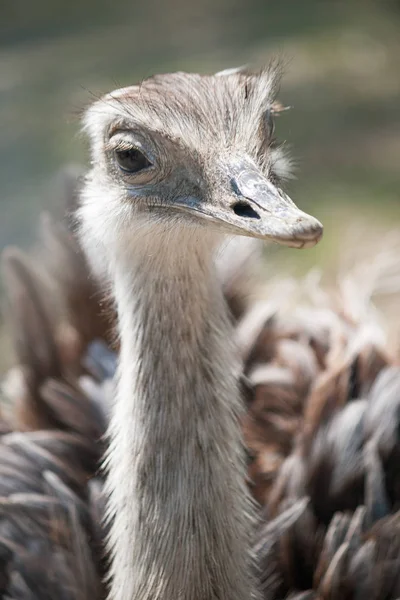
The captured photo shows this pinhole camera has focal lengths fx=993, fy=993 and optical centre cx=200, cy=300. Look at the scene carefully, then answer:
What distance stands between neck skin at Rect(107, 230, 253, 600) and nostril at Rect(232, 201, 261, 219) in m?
0.10

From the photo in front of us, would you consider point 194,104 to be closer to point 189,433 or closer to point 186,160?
point 186,160

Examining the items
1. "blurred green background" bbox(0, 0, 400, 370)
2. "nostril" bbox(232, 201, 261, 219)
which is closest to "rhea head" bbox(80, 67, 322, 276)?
"nostril" bbox(232, 201, 261, 219)

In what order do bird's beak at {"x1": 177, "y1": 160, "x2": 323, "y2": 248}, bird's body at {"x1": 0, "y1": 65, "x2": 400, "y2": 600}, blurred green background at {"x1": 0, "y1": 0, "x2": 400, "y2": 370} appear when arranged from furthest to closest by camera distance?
1. blurred green background at {"x1": 0, "y1": 0, "x2": 400, "y2": 370}
2. bird's body at {"x1": 0, "y1": 65, "x2": 400, "y2": 600}
3. bird's beak at {"x1": 177, "y1": 160, "x2": 323, "y2": 248}

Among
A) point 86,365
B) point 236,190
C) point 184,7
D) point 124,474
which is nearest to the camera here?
point 236,190

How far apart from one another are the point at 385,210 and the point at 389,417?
1091 mm

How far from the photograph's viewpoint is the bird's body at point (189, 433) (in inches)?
37.1

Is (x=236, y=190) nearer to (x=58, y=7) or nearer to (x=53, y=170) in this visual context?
(x=53, y=170)

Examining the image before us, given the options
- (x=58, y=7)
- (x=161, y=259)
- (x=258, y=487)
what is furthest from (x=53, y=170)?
(x=161, y=259)

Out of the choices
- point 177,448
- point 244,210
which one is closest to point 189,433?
point 177,448

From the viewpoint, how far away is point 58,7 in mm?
2955

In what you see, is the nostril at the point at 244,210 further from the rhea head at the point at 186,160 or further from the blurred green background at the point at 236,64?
the blurred green background at the point at 236,64

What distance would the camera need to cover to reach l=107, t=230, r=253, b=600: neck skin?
952mm

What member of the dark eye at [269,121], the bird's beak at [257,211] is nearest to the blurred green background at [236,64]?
the dark eye at [269,121]

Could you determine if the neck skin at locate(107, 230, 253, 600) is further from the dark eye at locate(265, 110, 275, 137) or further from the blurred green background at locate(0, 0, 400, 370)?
the blurred green background at locate(0, 0, 400, 370)
